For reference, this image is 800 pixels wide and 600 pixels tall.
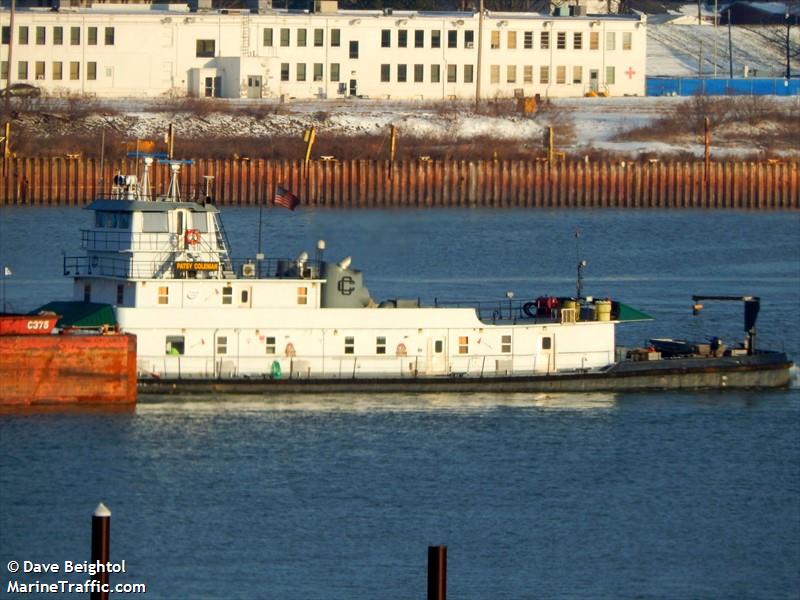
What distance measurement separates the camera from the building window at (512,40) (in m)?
115

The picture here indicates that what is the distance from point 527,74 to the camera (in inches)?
4560

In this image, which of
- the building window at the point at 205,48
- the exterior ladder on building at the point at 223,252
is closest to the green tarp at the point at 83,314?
the exterior ladder on building at the point at 223,252

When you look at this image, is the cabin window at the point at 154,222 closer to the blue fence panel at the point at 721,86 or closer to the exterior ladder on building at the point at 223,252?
the exterior ladder on building at the point at 223,252

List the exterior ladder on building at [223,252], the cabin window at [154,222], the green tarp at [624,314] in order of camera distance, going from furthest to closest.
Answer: the green tarp at [624,314], the exterior ladder on building at [223,252], the cabin window at [154,222]

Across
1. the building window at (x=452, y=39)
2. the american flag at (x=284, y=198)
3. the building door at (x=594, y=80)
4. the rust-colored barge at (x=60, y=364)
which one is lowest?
the rust-colored barge at (x=60, y=364)

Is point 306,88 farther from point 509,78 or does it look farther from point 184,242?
point 184,242

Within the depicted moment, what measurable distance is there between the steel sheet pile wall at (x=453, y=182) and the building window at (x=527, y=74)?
15.4 meters

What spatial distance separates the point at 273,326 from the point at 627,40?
6839 cm

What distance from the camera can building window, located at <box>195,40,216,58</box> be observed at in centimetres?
11119

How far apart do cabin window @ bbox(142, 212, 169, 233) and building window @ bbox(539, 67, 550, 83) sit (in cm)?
6635

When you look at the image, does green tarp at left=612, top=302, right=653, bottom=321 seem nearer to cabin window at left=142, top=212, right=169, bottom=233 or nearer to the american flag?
the american flag

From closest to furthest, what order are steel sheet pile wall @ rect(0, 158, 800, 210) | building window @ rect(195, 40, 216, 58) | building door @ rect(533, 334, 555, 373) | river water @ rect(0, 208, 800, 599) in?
river water @ rect(0, 208, 800, 599), building door @ rect(533, 334, 555, 373), steel sheet pile wall @ rect(0, 158, 800, 210), building window @ rect(195, 40, 216, 58)

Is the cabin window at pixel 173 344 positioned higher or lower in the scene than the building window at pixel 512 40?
lower

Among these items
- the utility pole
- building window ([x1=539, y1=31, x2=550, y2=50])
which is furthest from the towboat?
building window ([x1=539, y1=31, x2=550, y2=50])
